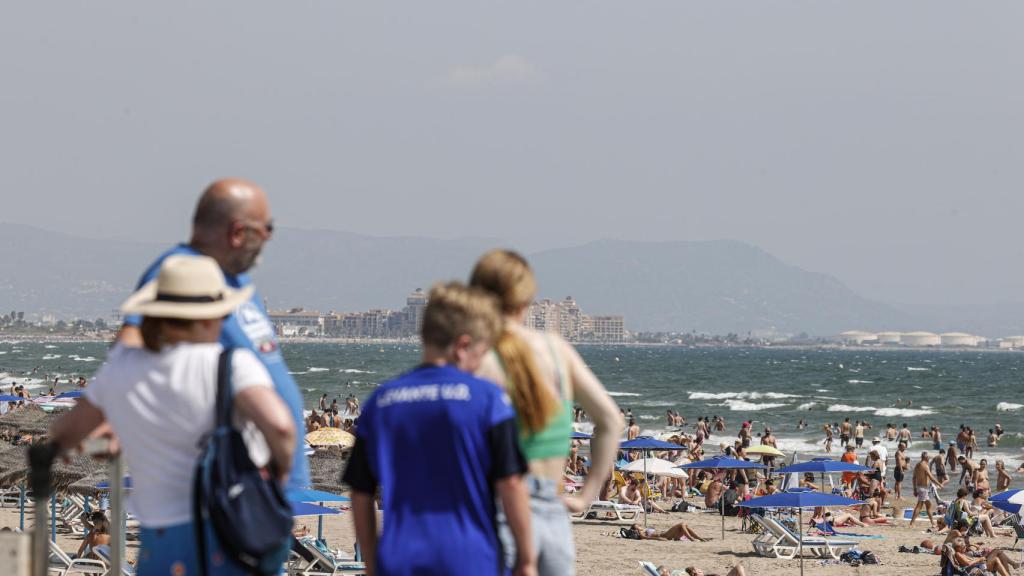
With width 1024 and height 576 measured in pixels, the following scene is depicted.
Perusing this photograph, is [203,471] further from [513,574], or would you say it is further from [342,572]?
[342,572]

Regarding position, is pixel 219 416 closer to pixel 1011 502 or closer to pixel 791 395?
pixel 1011 502

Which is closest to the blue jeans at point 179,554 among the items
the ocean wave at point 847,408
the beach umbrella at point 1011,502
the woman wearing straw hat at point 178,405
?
the woman wearing straw hat at point 178,405

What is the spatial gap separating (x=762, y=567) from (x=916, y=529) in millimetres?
6682

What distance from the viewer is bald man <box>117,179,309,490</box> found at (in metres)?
3.32

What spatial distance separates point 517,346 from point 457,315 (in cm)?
26

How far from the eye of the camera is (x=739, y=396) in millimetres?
80375

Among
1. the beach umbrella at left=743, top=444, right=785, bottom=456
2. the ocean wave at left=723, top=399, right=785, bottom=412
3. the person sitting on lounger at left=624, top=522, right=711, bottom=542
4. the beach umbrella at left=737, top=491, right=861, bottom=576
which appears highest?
the beach umbrella at left=737, top=491, right=861, bottom=576

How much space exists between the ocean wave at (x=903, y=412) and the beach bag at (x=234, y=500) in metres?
63.8

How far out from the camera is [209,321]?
9.81ft

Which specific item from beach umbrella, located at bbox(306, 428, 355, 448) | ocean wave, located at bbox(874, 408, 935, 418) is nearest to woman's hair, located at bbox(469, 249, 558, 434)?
beach umbrella, located at bbox(306, 428, 355, 448)

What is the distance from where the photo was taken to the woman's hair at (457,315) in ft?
9.73

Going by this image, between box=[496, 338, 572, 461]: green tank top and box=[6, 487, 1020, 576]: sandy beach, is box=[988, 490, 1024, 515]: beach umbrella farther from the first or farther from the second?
box=[496, 338, 572, 461]: green tank top

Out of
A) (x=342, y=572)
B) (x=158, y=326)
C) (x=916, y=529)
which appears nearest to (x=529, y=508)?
(x=158, y=326)

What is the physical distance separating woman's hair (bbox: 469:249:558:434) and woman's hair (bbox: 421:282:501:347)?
0.56 feet
